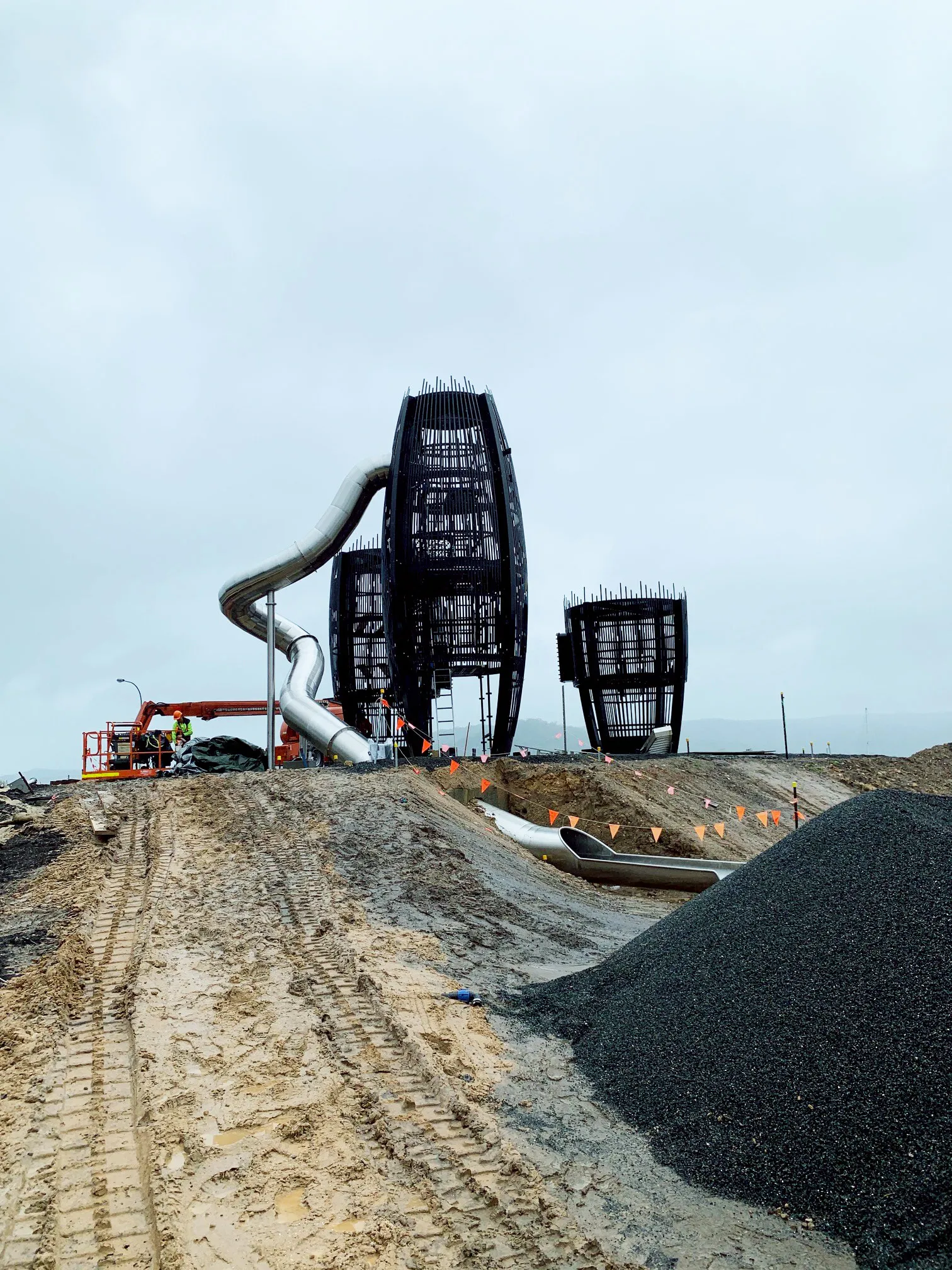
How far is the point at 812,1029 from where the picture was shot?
557 cm

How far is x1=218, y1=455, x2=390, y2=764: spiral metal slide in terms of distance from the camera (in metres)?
24.8

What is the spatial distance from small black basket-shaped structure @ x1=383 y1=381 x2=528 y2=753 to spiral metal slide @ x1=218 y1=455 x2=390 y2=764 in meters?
1.75

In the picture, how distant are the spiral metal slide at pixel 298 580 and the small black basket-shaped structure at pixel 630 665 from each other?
354 inches

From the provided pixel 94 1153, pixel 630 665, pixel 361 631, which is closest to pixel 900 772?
pixel 630 665

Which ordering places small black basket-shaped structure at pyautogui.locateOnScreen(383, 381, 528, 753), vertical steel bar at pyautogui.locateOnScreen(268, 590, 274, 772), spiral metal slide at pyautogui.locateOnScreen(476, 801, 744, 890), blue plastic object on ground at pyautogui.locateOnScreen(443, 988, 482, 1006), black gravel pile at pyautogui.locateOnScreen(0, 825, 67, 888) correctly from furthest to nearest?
small black basket-shaped structure at pyautogui.locateOnScreen(383, 381, 528, 753), vertical steel bar at pyautogui.locateOnScreen(268, 590, 274, 772), spiral metal slide at pyautogui.locateOnScreen(476, 801, 744, 890), black gravel pile at pyautogui.locateOnScreen(0, 825, 67, 888), blue plastic object on ground at pyautogui.locateOnScreen(443, 988, 482, 1006)

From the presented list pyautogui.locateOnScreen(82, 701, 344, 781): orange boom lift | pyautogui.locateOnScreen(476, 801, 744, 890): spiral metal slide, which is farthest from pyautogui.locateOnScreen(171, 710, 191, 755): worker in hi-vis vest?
pyautogui.locateOnScreen(476, 801, 744, 890): spiral metal slide

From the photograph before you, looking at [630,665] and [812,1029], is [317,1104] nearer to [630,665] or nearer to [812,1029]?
[812,1029]

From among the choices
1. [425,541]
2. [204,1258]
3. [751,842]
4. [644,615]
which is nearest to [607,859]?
[751,842]

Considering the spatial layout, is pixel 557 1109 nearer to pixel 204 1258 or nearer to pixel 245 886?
pixel 204 1258

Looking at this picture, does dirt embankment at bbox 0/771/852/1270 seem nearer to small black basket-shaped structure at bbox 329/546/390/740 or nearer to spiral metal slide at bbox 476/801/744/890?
spiral metal slide at bbox 476/801/744/890

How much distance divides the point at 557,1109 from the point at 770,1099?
4.61ft

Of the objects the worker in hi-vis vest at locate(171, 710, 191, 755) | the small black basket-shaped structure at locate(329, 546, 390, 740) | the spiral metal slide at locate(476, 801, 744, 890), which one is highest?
the small black basket-shaped structure at locate(329, 546, 390, 740)

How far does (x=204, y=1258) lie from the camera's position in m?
4.33

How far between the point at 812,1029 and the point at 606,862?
11.1m
